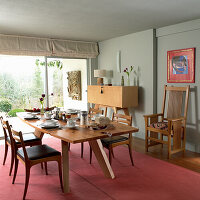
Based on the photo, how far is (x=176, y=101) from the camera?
172 inches

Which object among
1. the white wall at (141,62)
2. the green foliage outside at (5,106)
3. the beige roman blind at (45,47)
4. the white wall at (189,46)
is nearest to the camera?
the white wall at (189,46)

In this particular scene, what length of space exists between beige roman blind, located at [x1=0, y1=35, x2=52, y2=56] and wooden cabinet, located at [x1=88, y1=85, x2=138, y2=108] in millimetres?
1629

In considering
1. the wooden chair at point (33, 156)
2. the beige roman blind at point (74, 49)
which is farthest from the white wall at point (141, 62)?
the wooden chair at point (33, 156)

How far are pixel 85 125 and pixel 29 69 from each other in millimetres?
3306

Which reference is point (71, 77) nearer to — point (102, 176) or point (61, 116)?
point (61, 116)

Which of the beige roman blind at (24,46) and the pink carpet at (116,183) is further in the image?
the beige roman blind at (24,46)

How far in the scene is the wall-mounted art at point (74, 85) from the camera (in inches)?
269

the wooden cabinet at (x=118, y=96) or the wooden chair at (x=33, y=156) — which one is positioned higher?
the wooden cabinet at (x=118, y=96)

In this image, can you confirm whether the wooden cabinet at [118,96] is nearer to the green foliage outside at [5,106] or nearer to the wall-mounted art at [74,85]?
the wall-mounted art at [74,85]

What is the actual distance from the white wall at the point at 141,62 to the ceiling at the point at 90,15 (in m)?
0.28

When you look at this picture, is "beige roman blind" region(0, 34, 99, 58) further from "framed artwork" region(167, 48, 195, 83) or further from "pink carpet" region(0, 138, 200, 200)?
"pink carpet" region(0, 138, 200, 200)

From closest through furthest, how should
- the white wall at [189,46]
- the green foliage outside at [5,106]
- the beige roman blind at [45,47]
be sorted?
the white wall at [189,46], the beige roman blind at [45,47], the green foliage outside at [5,106]

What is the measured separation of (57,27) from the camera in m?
4.55

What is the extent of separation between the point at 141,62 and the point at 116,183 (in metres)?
2.92
